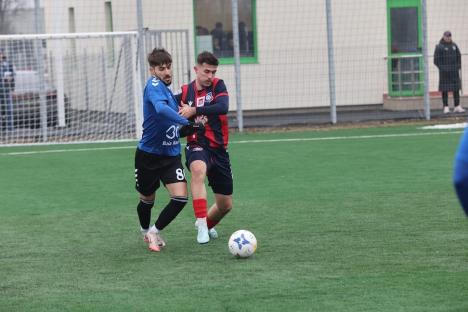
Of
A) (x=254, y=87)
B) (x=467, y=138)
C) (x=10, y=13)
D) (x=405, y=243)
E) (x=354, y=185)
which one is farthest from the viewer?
(x=10, y=13)

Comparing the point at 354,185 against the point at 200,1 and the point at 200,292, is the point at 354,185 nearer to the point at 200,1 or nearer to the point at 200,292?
the point at 200,292

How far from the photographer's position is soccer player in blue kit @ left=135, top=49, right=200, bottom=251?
27.3 feet

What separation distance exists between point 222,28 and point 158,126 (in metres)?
16.2

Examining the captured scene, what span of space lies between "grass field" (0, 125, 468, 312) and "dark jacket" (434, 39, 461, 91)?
697 centimetres

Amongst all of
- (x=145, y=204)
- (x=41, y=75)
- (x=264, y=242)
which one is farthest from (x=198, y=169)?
(x=41, y=75)

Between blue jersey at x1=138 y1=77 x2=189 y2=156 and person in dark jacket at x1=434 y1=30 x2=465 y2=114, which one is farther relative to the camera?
person in dark jacket at x1=434 y1=30 x2=465 y2=114

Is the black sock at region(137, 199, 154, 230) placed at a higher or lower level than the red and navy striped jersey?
lower

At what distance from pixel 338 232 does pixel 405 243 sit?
0.79 meters

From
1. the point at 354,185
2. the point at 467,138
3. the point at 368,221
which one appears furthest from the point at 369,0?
the point at 467,138

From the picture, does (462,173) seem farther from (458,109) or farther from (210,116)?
(458,109)

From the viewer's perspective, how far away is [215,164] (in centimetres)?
862

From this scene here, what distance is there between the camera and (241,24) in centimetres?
2427

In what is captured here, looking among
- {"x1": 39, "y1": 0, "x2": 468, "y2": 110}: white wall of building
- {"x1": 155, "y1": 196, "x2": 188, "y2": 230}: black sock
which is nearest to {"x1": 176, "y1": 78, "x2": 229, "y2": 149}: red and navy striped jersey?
{"x1": 155, "y1": 196, "x2": 188, "y2": 230}: black sock

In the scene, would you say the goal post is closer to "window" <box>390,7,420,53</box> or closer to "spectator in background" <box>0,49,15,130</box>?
"spectator in background" <box>0,49,15,130</box>
